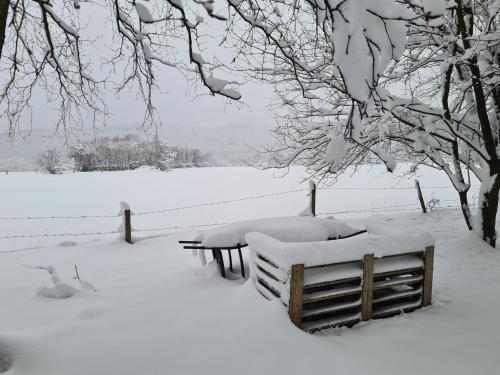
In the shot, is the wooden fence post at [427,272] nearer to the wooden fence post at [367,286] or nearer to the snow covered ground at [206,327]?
the snow covered ground at [206,327]

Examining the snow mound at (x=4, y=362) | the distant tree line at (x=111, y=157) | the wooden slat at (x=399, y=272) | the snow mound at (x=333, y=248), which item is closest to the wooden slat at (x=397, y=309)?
the wooden slat at (x=399, y=272)

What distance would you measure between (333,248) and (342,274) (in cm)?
28

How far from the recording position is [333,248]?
3336mm

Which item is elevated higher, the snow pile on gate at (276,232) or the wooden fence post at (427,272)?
the snow pile on gate at (276,232)

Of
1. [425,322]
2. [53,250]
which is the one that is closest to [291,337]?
[425,322]

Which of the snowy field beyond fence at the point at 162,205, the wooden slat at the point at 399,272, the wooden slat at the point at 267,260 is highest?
the wooden slat at the point at 267,260

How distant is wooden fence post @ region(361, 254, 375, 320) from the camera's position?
11.3 feet

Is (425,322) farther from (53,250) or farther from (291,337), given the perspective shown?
(53,250)

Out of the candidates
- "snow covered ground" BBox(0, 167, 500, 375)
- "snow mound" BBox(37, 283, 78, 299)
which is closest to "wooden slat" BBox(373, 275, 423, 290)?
"snow covered ground" BBox(0, 167, 500, 375)

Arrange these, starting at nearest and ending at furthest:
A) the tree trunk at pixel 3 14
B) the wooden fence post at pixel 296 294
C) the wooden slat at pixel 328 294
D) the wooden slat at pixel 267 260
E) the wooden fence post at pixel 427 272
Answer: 1. the tree trunk at pixel 3 14
2. the wooden fence post at pixel 296 294
3. the wooden slat at pixel 328 294
4. the wooden slat at pixel 267 260
5. the wooden fence post at pixel 427 272

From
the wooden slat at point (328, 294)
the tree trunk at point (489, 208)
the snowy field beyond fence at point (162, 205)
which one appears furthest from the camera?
the snowy field beyond fence at point (162, 205)

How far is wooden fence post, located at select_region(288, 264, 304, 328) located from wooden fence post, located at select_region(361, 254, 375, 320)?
0.75 metres

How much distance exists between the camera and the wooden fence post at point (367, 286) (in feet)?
11.3

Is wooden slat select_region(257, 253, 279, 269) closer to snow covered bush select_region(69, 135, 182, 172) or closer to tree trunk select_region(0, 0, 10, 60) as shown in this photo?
tree trunk select_region(0, 0, 10, 60)
